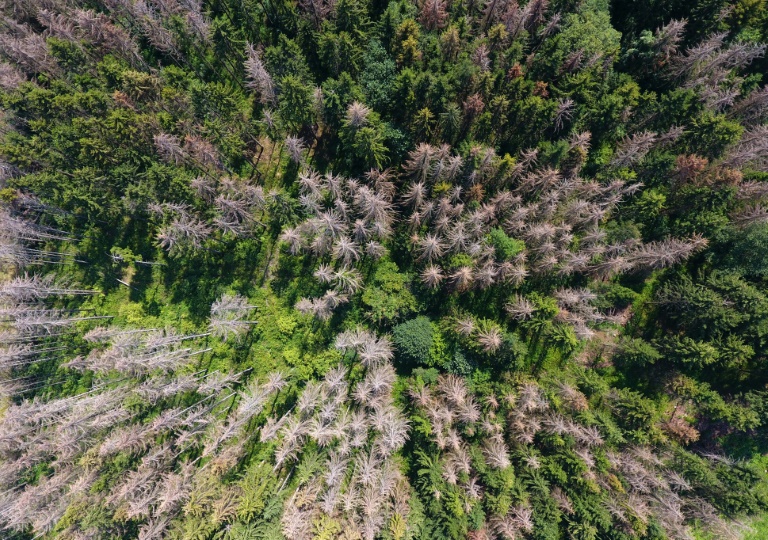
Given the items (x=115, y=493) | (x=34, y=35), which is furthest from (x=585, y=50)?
(x=115, y=493)

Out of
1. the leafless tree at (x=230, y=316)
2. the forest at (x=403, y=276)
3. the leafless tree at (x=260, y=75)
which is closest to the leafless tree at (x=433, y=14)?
the forest at (x=403, y=276)

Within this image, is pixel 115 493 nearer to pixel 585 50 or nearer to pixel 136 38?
pixel 136 38

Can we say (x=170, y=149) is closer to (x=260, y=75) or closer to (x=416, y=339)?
(x=260, y=75)

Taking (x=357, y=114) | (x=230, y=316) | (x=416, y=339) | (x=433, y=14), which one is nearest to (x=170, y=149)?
(x=230, y=316)

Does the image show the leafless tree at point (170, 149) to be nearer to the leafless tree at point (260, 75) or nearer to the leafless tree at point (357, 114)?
the leafless tree at point (260, 75)

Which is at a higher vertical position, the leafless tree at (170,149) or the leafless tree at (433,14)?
the leafless tree at (433,14)

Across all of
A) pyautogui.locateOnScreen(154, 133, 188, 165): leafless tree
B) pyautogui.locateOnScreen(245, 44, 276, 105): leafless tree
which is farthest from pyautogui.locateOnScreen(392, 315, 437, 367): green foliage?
pyautogui.locateOnScreen(154, 133, 188, 165): leafless tree

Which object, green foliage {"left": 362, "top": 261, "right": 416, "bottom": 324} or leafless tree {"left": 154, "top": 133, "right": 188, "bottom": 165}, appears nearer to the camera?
leafless tree {"left": 154, "top": 133, "right": 188, "bottom": 165}

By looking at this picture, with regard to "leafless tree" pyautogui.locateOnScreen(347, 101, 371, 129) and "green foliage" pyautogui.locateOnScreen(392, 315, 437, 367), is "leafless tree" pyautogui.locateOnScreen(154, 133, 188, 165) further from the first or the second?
"green foliage" pyautogui.locateOnScreen(392, 315, 437, 367)
